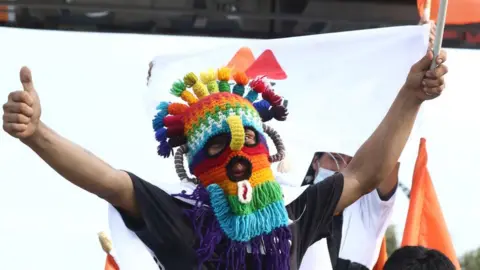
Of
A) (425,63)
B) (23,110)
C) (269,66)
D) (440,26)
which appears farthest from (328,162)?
(23,110)

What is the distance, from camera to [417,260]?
3275 millimetres

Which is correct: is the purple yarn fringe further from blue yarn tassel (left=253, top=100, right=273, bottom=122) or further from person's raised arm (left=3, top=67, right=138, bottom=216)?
blue yarn tassel (left=253, top=100, right=273, bottom=122)

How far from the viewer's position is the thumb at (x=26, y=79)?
275 cm

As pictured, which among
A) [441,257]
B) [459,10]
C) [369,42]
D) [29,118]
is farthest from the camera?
[459,10]

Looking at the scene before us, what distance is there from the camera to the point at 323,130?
4.42 metres

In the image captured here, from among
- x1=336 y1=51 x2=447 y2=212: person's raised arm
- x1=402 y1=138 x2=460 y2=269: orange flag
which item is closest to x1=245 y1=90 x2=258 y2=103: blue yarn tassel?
x1=336 y1=51 x2=447 y2=212: person's raised arm

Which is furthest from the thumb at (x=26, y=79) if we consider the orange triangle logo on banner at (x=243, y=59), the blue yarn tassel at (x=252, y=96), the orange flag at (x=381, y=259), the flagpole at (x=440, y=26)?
the orange flag at (x=381, y=259)

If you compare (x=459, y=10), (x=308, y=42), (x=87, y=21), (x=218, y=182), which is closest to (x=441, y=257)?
(x=218, y=182)

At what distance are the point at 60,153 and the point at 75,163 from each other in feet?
0.17

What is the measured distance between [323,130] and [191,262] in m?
1.48

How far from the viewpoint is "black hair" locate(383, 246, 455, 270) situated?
10.7 feet

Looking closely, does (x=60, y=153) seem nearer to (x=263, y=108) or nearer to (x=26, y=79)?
(x=26, y=79)

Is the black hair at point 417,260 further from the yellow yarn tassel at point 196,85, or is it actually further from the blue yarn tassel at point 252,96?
the yellow yarn tassel at point 196,85

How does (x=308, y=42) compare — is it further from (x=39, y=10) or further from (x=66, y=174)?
(x=66, y=174)
